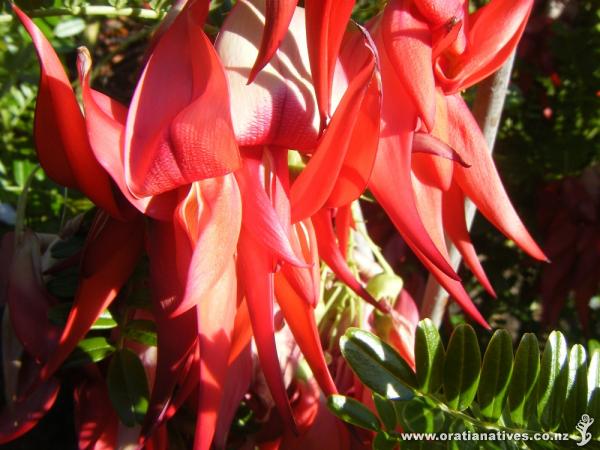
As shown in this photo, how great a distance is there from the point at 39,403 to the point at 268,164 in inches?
10.6

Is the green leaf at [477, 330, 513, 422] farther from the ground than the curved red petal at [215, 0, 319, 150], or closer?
closer

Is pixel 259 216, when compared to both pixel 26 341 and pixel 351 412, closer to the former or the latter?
pixel 351 412

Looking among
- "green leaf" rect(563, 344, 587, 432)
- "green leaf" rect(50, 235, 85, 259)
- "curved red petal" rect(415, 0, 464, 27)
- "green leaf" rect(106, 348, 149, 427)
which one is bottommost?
"green leaf" rect(106, 348, 149, 427)

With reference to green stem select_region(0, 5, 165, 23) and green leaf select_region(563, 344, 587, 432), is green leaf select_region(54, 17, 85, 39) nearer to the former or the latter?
green stem select_region(0, 5, 165, 23)

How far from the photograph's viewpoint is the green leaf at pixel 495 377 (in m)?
0.49

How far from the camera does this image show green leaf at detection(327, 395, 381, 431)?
46cm

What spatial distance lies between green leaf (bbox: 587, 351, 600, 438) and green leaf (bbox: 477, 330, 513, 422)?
0.05m

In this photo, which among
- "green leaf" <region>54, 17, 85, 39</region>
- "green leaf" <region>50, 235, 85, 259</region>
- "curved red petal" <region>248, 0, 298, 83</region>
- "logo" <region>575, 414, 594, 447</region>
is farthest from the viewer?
"green leaf" <region>54, 17, 85, 39</region>

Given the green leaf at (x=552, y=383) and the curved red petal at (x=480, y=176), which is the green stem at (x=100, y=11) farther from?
the green leaf at (x=552, y=383)

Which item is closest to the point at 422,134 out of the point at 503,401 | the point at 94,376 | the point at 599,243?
Result: the point at 503,401

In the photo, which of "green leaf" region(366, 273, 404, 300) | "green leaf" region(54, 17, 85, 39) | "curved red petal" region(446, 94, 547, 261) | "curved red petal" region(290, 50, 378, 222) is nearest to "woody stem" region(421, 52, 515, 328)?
"green leaf" region(366, 273, 404, 300)

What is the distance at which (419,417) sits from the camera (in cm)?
48

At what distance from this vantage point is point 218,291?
46 centimetres

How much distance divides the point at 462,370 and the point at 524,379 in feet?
0.13
